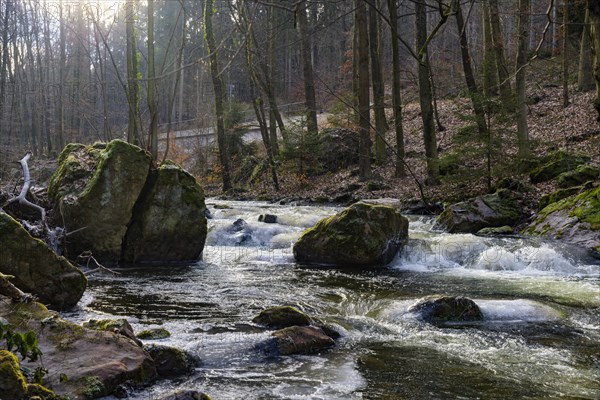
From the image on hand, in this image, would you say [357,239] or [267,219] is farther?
[267,219]

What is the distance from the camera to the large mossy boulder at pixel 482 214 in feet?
41.4

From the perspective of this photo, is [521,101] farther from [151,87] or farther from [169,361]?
[169,361]

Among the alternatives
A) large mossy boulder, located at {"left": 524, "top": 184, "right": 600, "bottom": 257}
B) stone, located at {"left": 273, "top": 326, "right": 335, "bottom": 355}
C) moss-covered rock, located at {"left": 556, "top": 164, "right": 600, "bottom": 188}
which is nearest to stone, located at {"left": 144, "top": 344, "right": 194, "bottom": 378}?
stone, located at {"left": 273, "top": 326, "right": 335, "bottom": 355}

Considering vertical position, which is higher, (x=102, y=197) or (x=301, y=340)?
(x=102, y=197)

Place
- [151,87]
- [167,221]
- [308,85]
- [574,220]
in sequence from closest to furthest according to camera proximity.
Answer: [167,221], [574,220], [151,87], [308,85]

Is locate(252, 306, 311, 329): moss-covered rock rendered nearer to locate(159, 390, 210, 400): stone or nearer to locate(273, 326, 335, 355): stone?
locate(273, 326, 335, 355): stone

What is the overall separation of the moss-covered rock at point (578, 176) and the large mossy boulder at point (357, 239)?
483cm

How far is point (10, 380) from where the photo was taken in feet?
11.0

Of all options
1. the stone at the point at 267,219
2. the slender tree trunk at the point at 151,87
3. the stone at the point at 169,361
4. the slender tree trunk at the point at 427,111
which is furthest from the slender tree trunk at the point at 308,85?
the stone at the point at 169,361

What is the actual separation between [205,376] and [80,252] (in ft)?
20.1

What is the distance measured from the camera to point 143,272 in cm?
958

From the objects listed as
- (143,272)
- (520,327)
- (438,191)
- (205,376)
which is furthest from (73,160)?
(438,191)

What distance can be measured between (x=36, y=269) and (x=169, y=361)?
2.52m

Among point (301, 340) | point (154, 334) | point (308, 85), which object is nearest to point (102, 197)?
point (154, 334)
